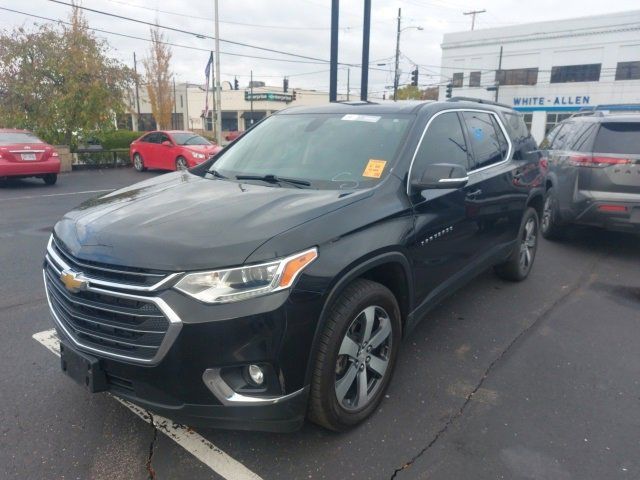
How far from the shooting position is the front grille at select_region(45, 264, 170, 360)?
7.00 ft

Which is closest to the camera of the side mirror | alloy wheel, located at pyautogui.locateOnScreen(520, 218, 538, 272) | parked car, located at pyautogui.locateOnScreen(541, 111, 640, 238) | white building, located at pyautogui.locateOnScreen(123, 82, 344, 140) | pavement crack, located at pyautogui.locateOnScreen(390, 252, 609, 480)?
pavement crack, located at pyautogui.locateOnScreen(390, 252, 609, 480)

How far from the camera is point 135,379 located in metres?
2.22

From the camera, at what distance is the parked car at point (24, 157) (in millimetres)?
11789

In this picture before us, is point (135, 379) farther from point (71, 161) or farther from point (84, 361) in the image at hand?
point (71, 161)

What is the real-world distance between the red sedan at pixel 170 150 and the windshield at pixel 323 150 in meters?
11.7

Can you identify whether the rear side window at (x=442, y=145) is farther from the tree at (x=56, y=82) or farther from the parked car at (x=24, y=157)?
the tree at (x=56, y=82)

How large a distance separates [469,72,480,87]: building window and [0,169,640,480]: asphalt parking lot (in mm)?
44103

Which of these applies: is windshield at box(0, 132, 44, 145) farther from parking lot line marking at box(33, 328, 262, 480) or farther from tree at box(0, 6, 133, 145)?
parking lot line marking at box(33, 328, 262, 480)

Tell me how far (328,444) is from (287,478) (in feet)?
1.06

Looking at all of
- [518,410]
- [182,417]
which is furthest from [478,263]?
[182,417]

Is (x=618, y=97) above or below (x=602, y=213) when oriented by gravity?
above

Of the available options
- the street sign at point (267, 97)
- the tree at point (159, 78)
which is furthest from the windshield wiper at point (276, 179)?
the street sign at point (267, 97)

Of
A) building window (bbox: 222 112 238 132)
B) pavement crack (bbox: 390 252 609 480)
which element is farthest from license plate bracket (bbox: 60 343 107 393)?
building window (bbox: 222 112 238 132)

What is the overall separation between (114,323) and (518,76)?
4612cm
